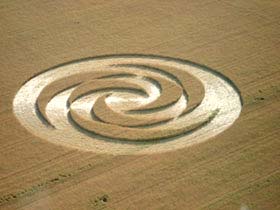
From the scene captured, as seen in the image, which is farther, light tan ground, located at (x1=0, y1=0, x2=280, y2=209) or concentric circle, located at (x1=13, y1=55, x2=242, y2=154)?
concentric circle, located at (x1=13, y1=55, x2=242, y2=154)

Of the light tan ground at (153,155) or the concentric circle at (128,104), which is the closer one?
the light tan ground at (153,155)

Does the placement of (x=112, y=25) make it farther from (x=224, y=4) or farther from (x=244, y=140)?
(x=244, y=140)

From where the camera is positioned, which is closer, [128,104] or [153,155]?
[153,155]

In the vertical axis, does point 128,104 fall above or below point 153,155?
above
